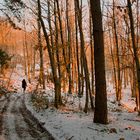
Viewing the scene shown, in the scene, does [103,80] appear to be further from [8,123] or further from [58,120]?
[8,123]

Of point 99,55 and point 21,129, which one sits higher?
point 99,55

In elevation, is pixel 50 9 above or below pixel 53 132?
above

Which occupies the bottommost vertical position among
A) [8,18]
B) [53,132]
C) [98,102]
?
[53,132]

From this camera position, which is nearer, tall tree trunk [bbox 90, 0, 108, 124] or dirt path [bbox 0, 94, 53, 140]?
dirt path [bbox 0, 94, 53, 140]

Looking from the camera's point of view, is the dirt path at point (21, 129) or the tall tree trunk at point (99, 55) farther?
the tall tree trunk at point (99, 55)

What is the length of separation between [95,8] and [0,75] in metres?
41.3

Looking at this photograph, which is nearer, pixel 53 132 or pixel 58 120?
pixel 53 132

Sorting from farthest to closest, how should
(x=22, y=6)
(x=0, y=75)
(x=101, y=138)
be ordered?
(x=0, y=75) → (x=22, y=6) → (x=101, y=138)

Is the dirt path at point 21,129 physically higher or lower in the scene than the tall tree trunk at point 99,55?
lower

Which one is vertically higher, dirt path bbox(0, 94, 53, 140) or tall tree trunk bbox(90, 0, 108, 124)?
tall tree trunk bbox(90, 0, 108, 124)

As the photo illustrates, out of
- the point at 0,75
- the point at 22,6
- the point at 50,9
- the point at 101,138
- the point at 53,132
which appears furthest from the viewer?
the point at 0,75

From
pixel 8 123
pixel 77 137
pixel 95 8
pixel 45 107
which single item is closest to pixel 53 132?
pixel 77 137

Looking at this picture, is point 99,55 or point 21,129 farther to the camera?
point 21,129

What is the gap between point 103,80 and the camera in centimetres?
1211
